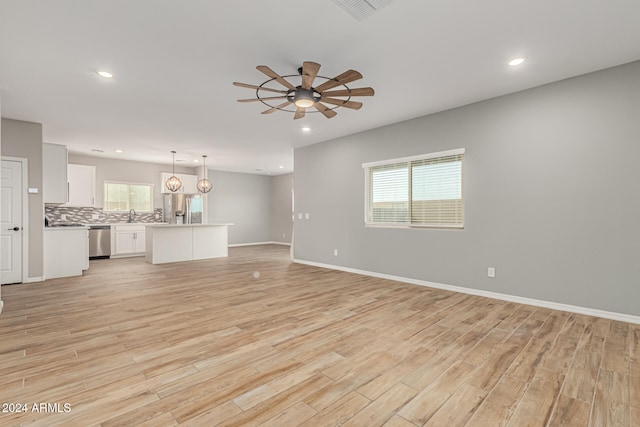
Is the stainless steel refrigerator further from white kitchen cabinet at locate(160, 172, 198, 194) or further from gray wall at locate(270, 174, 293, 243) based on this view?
gray wall at locate(270, 174, 293, 243)

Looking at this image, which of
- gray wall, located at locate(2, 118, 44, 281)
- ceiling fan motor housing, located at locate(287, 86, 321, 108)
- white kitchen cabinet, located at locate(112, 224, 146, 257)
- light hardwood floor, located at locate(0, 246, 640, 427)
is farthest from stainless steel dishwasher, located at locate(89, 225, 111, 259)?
ceiling fan motor housing, located at locate(287, 86, 321, 108)

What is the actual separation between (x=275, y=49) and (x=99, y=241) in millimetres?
7779

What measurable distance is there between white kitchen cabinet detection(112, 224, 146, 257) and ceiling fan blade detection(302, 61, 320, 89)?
7721 mm

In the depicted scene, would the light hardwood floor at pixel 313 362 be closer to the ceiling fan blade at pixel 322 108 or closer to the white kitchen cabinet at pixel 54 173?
the ceiling fan blade at pixel 322 108

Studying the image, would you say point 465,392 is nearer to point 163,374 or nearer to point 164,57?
point 163,374

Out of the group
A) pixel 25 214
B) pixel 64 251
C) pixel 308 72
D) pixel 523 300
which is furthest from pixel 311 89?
pixel 64 251

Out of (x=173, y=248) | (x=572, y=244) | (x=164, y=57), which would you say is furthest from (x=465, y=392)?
(x=173, y=248)

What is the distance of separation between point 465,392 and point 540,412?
15.8 inches

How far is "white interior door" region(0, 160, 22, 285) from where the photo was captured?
15.8 feet

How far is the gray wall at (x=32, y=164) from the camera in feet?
16.2

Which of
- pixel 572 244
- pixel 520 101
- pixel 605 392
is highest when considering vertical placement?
pixel 520 101

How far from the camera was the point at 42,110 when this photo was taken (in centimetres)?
455

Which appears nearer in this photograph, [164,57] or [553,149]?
[164,57]

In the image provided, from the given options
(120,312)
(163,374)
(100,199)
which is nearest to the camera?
(163,374)
